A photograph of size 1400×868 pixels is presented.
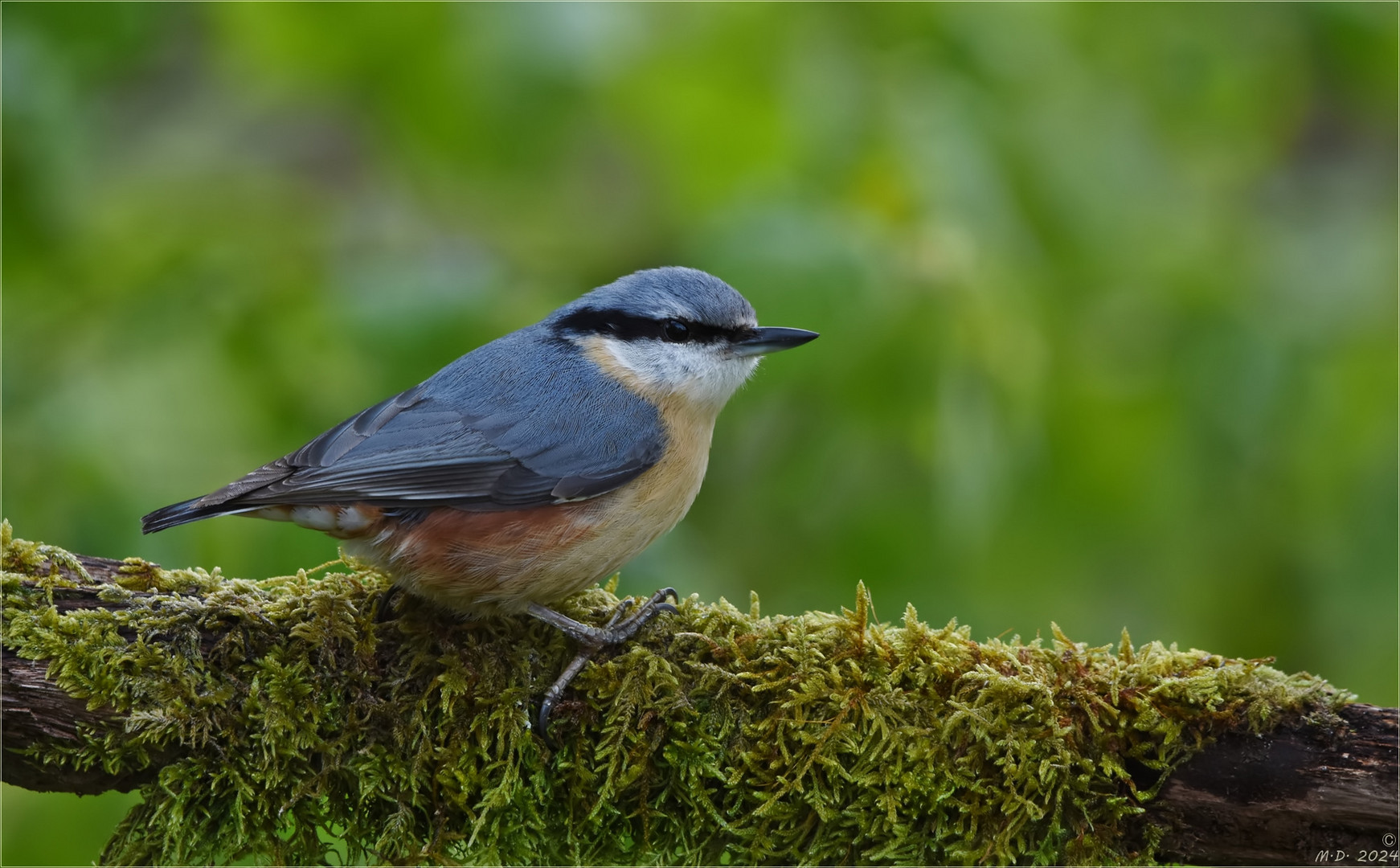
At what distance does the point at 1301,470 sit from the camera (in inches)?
131

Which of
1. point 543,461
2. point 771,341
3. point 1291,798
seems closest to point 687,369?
point 771,341

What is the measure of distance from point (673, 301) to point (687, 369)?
7.5 inches

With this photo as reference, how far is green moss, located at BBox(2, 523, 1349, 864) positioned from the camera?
213cm

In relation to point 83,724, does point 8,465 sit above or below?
above

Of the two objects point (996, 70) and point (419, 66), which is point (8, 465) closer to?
point (419, 66)

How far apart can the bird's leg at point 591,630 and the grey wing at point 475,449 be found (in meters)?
0.29

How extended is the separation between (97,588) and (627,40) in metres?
1.83

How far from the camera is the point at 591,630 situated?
7.97 ft

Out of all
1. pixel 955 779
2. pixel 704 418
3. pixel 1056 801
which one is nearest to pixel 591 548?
pixel 704 418

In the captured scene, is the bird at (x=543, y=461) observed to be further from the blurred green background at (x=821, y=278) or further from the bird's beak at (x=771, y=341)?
the blurred green background at (x=821, y=278)

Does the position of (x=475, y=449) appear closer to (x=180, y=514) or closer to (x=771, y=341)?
(x=180, y=514)

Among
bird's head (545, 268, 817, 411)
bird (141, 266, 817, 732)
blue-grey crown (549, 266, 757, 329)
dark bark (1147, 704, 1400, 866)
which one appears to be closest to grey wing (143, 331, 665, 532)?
bird (141, 266, 817, 732)

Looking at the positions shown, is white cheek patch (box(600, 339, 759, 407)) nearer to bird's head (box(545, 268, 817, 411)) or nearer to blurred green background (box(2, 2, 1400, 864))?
bird's head (box(545, 268, 817, 411))

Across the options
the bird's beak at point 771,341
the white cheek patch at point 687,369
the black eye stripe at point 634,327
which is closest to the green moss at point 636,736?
the bird's beak at point 771,341
